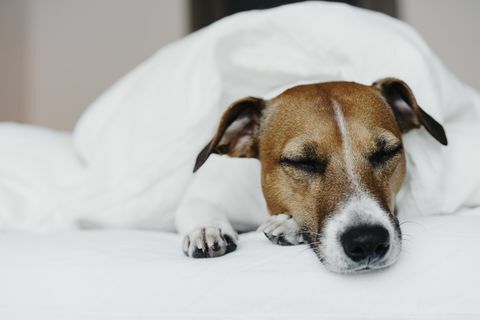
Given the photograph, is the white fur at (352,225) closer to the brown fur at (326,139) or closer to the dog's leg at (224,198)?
the brown fur at (326,139)

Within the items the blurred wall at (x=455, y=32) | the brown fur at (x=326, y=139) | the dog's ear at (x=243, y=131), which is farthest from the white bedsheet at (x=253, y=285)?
the blurred wall at (x=455, y=32)

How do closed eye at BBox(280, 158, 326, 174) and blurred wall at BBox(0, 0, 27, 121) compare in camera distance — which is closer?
closed eye at BBox(280, 158, 326, 174)

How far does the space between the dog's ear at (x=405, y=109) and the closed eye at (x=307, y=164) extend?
0.38 m

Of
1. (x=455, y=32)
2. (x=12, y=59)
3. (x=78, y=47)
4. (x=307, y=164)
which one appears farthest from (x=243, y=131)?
(x=12, y=59)

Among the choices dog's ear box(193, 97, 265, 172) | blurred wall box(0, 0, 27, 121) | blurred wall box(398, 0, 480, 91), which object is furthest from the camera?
blurred wall box(0, 0, 27, 121)

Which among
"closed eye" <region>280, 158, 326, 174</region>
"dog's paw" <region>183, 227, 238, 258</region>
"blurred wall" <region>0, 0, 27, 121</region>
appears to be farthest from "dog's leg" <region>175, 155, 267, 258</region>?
"blurred wall" <region>0, 0, 27, 121</region>

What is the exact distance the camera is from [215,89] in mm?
1893

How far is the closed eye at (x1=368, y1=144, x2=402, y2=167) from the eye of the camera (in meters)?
1.30

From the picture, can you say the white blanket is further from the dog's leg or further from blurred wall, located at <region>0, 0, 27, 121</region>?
blurred wall, located at <region>0, 0, 27, 121</region>

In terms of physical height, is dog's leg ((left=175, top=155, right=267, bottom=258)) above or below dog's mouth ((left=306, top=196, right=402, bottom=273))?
below

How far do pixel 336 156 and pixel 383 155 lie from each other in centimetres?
16

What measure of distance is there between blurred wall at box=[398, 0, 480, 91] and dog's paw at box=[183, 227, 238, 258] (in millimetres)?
3114

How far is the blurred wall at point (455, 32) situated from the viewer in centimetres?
370

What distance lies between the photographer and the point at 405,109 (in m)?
1.59
